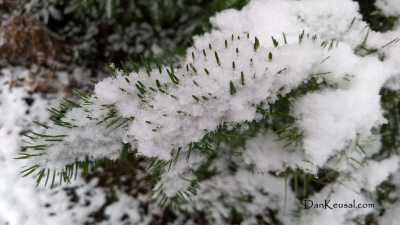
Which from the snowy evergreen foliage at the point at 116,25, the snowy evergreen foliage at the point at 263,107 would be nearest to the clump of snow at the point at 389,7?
the snowy evergreen foliage at the point at 263,107

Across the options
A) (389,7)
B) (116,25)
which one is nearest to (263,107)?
(389,7)

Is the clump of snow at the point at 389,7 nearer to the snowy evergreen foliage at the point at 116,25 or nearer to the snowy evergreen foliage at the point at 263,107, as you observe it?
the snowy evergreen foliage at the point at 263,107

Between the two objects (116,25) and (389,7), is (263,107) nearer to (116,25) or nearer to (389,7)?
(389,7)

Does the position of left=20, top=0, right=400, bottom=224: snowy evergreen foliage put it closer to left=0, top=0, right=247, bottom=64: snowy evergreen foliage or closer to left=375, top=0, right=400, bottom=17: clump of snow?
left=375, top=0, right=400, bottom=17: clump of snow

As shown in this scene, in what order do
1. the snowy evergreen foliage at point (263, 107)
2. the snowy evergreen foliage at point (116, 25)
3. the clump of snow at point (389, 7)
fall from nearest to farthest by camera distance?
the snowy evergreen foliage at point (263, 107) < the clump of snow at point (389, 7) < the snowy evergreen foliage at point (116, 25)

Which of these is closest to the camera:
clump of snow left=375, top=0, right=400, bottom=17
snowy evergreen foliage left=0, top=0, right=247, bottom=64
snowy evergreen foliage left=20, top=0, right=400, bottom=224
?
snowy evergreen foliage left=20, top=0, right=400, bottom=224

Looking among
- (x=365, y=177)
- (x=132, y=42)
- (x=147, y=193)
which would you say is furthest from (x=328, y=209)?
(x=132, y=42)

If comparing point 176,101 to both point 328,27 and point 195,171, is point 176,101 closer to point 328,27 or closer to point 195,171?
point 195,171

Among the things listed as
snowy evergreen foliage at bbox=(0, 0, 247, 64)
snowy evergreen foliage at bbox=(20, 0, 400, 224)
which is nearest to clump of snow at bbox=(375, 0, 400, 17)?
snowy evergreen foliage at bbox=(20, 0, 400, 224)
